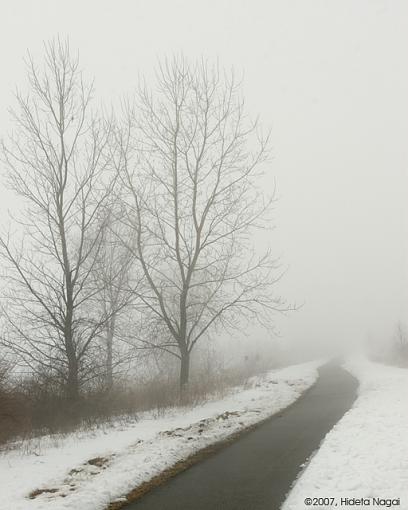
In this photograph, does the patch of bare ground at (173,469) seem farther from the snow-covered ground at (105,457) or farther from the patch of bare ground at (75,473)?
the patch of bare ground at (75,473)

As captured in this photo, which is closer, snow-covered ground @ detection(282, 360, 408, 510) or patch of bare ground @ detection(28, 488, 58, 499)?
snow-covered ground @ detection(282, 360, 408, 510)

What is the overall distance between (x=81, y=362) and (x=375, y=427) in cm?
1013

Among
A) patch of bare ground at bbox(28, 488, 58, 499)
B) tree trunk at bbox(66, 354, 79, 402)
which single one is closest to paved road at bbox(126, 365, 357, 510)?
patch of bare ground at bbox(28, 488, 58, 499)

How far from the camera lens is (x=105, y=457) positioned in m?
8.55

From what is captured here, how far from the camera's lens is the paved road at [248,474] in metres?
6.42

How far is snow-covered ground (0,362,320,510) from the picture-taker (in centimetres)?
652

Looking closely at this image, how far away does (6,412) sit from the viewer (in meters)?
10.5

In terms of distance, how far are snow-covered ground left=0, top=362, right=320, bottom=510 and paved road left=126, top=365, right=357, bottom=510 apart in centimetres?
61

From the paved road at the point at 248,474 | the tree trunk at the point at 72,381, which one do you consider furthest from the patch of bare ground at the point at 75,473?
the tree trunk at the point at 72,381

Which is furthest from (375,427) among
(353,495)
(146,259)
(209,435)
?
(146,259)

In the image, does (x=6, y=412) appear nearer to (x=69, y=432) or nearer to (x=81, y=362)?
(x=69, y=432)

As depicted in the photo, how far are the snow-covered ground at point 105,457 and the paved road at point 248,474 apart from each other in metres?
0.61

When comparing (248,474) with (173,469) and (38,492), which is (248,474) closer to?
(173,469)

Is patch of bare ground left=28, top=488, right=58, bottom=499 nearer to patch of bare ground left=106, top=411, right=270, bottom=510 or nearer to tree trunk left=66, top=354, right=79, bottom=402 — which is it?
patch of bare ground left=106, top=411, right=270, bottom=510
